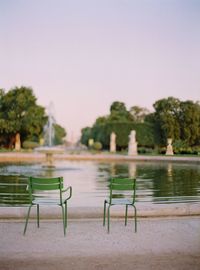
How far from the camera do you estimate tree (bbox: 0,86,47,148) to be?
52406 mm

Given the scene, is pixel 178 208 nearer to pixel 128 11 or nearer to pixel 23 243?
pixel 23 243

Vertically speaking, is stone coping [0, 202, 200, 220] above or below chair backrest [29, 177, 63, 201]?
below

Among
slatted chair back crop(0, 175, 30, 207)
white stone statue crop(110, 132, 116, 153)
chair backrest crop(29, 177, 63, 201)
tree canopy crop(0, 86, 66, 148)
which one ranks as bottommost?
slatted chair back crop(0, 175, 30, 207)

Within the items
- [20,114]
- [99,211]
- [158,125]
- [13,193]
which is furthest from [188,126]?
[99,211]

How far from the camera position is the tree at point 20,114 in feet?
172

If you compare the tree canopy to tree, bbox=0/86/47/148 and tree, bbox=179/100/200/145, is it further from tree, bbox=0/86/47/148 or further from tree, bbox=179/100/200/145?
tree, bbox=179/100/200/145

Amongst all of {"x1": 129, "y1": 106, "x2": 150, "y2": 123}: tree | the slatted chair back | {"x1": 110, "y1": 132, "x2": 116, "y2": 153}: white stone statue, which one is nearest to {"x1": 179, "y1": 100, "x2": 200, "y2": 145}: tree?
{"x1": 110, "y1": 132, "x2": 116, "y2": 153}: white stone statue

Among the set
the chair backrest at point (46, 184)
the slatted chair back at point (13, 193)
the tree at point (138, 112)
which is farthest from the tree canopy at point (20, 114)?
the chair backrest at point (46, 184)

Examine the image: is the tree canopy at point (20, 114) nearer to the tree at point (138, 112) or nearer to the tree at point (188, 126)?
the tree at point (188, 126)

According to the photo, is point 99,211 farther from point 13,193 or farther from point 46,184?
point 13,193

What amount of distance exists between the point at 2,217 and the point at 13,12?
18.8 m

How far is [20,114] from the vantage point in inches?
2114

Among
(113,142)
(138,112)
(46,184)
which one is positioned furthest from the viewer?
(138,112)

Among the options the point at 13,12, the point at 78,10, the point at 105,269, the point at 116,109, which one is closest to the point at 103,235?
the point at 105,269
